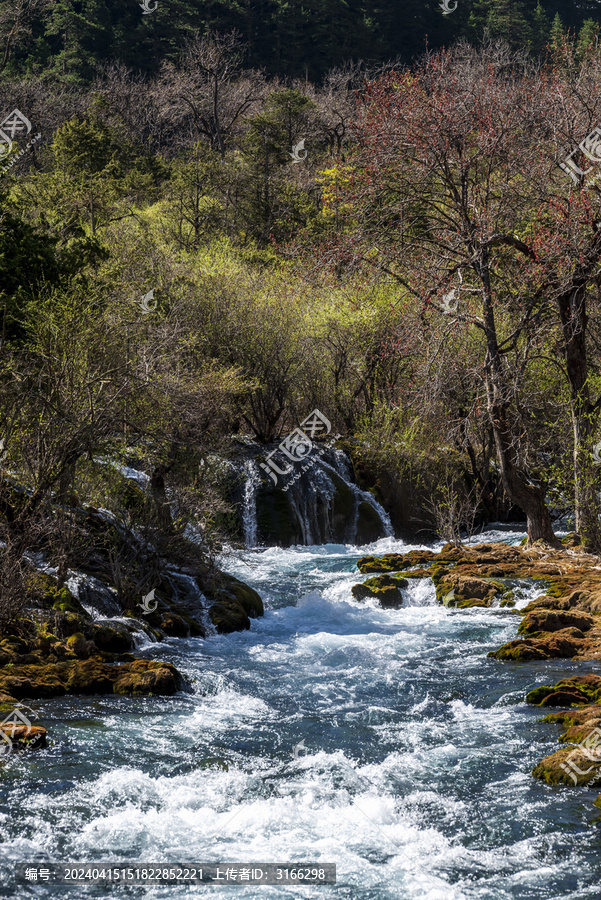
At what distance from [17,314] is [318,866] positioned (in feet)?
37.4

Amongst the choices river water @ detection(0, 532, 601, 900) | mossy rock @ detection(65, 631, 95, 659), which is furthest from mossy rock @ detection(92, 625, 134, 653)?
river water @ detection(0, 532, 601, 900)

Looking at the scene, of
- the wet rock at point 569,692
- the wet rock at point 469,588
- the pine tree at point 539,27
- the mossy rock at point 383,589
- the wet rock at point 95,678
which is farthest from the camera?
the pine tree at point 539,27

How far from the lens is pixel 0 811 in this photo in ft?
20.2

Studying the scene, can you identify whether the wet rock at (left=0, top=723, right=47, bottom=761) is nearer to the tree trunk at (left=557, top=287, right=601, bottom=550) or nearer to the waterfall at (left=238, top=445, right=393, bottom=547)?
the tree trunk at (left=557, top=287, right=601, bottom=550)

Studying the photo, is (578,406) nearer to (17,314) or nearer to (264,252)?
(17,314)

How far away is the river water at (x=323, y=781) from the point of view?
571 cm

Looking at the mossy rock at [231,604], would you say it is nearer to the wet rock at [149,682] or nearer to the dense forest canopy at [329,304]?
the dense forest canopy at [329,304]

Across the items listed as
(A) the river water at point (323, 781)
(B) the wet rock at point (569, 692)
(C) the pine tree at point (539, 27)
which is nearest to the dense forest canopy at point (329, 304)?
(A) the river water at point (323, 781)

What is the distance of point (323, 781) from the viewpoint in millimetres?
7164

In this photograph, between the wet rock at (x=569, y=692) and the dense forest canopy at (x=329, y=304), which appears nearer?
the wet rock at (x=569, y=692)

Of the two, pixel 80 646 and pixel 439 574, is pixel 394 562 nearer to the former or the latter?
pixel 439 574

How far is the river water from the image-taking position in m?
5.71

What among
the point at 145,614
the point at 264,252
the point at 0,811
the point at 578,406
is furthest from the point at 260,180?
the point at 0,811

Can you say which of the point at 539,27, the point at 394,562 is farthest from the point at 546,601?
the point at 539,27
